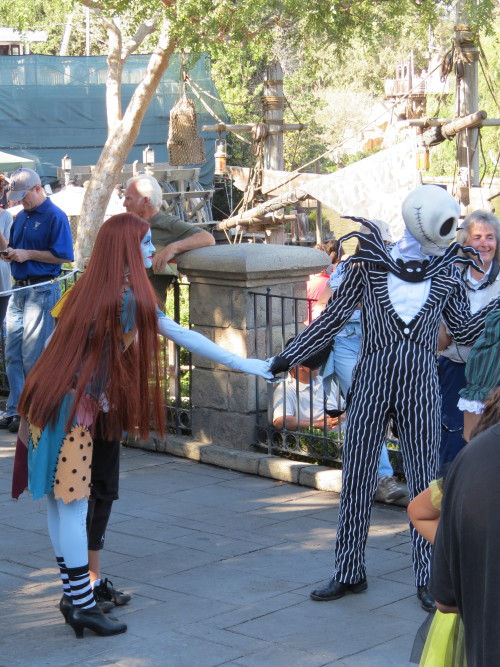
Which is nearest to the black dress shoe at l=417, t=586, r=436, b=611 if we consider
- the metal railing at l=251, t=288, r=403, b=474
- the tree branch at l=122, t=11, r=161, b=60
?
the metal railing at l=251, t=288, r=403, b=474

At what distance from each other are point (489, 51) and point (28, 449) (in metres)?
36.1

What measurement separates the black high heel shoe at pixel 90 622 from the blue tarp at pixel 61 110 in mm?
25013

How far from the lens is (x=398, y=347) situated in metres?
4.99

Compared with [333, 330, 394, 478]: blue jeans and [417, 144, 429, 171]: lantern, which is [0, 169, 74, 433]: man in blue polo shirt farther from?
[417, 144, 429, 171]: lantern

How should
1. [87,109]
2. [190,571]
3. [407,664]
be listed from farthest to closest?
[87,109], [190,571], [407,664]

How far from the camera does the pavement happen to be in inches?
177

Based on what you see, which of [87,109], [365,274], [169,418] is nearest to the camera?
[365,274]

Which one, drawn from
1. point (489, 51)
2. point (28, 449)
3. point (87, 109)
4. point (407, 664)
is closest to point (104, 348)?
point (28, 449)

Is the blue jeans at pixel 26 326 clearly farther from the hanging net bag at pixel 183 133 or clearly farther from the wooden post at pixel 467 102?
the wooden post at pixel 467 102

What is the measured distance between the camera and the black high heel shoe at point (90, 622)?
4613 mm

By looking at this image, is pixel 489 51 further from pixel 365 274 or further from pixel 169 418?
pixel 365 274

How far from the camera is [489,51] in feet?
124

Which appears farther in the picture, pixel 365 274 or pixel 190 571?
pixel 190 571

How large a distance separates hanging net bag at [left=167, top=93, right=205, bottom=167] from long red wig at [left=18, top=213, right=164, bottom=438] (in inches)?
593
